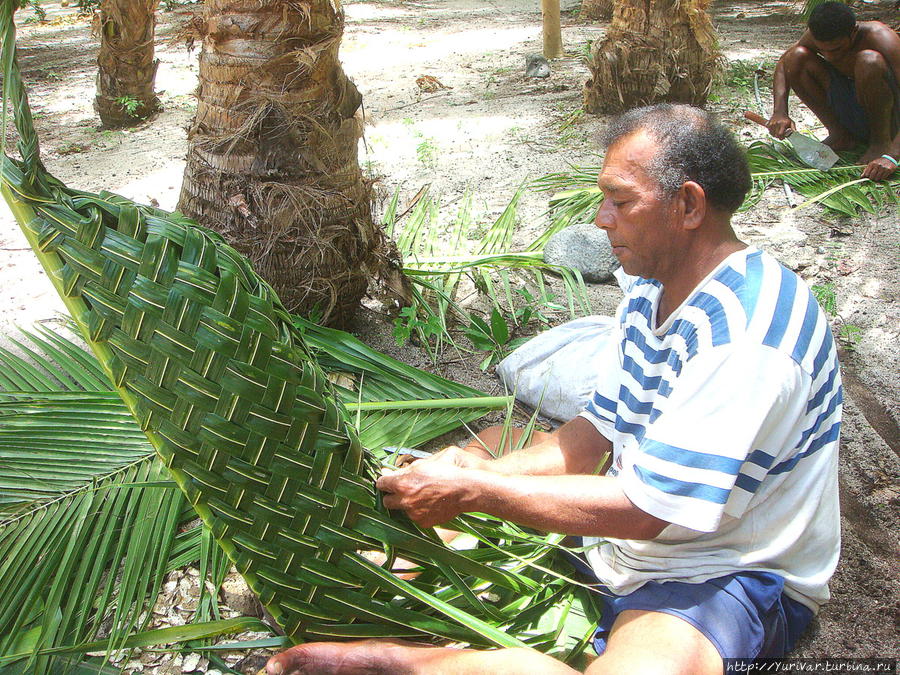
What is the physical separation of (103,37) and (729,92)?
4579 mm

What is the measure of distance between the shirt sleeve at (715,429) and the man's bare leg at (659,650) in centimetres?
22

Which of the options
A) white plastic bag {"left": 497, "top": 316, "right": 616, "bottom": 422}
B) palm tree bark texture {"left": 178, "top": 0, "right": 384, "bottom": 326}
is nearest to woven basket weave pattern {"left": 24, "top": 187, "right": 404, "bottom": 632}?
white plastic bag {"left": 497, "top": 316, "right": 616, "bottom": 422}

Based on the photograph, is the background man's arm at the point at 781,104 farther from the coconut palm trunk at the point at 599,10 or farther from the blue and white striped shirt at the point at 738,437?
the coconut palm trunk at the point at 599,10

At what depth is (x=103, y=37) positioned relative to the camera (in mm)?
5609

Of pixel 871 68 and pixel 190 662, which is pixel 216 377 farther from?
pixel 871 68

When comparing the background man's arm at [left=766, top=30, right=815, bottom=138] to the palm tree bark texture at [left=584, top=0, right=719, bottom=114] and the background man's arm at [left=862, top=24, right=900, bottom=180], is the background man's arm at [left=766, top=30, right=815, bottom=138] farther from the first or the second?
the palm tree bark texture at [left=584, top=0, right=719, bottom=114]

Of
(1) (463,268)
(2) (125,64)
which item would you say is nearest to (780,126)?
(1) (463,268)

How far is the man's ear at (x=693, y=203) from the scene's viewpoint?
149 centimetres

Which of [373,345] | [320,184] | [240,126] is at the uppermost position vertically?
[240,126]


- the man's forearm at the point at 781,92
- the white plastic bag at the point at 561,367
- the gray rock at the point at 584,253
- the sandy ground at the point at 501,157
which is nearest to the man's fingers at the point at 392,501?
the sandy ground at the point at 501,157

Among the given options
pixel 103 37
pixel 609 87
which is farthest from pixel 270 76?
pixel 103 37

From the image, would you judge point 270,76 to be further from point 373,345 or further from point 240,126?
point 373,345

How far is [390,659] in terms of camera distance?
1498mm

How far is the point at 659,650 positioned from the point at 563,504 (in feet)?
0.98
